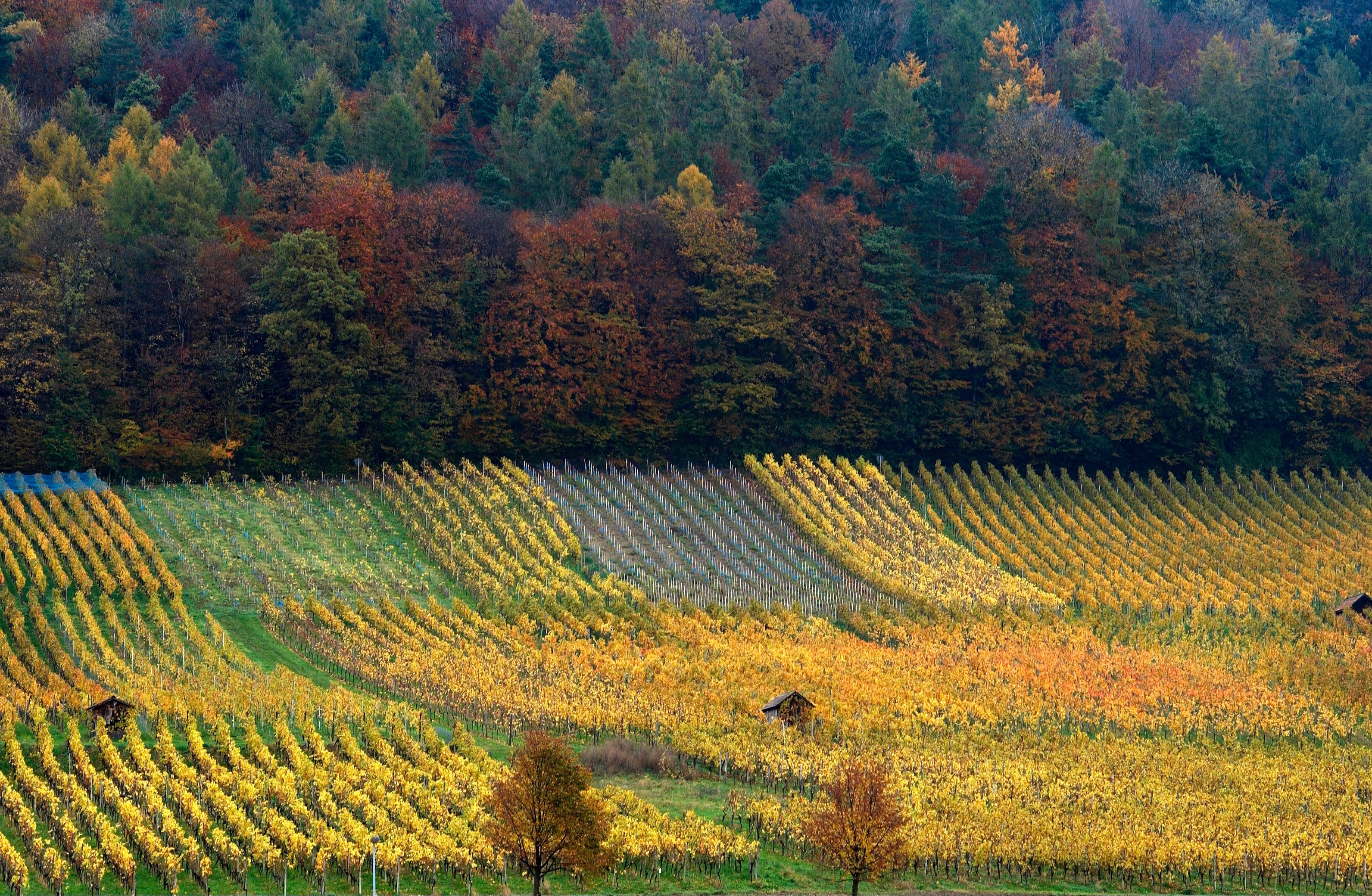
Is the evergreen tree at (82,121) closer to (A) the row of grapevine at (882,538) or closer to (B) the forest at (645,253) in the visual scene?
(B) the forest at (645,253)

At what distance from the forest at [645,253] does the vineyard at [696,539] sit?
263 cm

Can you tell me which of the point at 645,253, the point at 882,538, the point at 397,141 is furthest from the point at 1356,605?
the point at 397,141

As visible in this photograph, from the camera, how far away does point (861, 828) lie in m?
38.9

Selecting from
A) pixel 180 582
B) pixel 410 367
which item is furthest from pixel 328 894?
pixel 410 367

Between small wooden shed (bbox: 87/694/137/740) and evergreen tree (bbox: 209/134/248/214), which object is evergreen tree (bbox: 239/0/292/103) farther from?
small wooden shed (bbox: 87/694/137/740)

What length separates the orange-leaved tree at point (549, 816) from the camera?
1505 inches

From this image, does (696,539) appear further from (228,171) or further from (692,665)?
(228,171)

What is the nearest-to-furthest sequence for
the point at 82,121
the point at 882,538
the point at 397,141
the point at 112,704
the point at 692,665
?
the point at 112,704
the point at 692,665
the point at 882,538
the point at 397,141
the point at 82,121

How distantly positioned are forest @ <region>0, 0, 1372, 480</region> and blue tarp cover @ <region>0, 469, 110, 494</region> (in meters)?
1.61

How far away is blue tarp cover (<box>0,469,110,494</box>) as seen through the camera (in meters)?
64.8

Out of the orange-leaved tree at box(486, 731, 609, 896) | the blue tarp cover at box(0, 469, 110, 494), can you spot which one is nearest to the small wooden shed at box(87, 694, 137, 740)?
the orange-leaved tree at box(486, 731, 609, 896)

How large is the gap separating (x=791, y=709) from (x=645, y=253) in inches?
1291

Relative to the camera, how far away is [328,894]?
3938 centimetres

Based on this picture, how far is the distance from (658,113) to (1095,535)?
3199 centimetres
